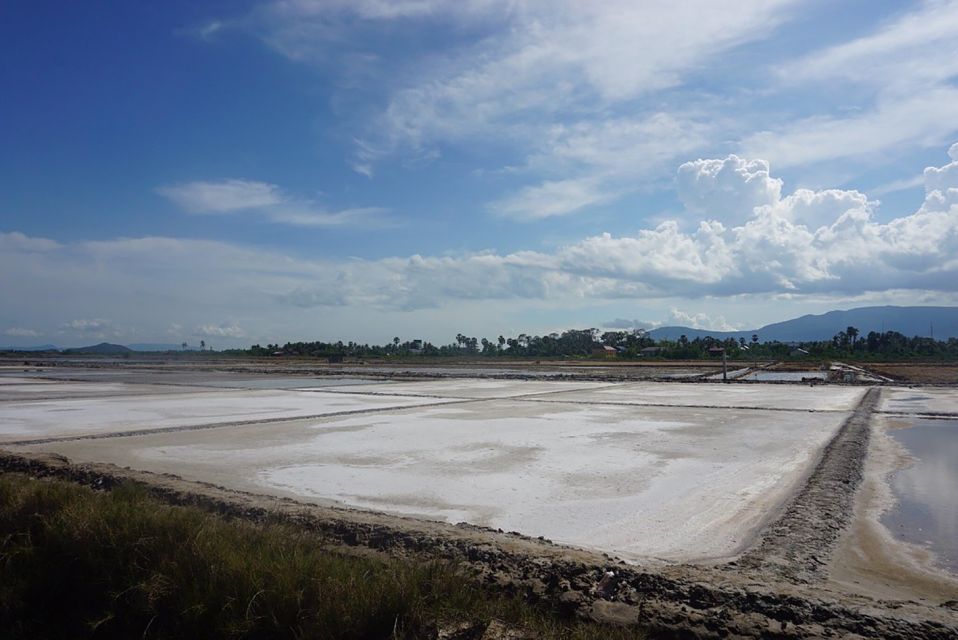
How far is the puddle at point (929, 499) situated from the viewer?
18.1ft

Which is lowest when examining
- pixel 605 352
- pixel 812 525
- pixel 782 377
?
pixel 782 377

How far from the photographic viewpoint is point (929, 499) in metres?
7.04

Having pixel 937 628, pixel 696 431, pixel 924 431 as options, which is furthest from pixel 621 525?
pixel 924 431

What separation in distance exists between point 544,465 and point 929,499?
4.39m

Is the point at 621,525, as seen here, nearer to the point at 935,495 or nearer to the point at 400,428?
the point at 935,495

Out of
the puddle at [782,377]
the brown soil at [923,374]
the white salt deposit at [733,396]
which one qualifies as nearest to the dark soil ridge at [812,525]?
the white salt deposit at [733,396]

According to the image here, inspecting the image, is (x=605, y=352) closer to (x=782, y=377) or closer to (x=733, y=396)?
(x=782, y=377)

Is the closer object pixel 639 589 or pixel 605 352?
pixel 639 589

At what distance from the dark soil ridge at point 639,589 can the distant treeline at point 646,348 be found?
51.9m

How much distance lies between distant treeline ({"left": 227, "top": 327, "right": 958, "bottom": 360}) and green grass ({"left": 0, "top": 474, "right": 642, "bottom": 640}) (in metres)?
52.7

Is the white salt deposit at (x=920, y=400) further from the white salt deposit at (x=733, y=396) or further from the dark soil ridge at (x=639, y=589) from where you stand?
the dark soil ridge at (x=639, y=589)

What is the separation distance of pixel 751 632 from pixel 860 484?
5110mm

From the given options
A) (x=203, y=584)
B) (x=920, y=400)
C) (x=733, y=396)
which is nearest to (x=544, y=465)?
(x=203, y=584)

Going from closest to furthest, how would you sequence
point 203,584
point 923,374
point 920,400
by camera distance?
point 203,584 → point 920,400 → point 923,374
